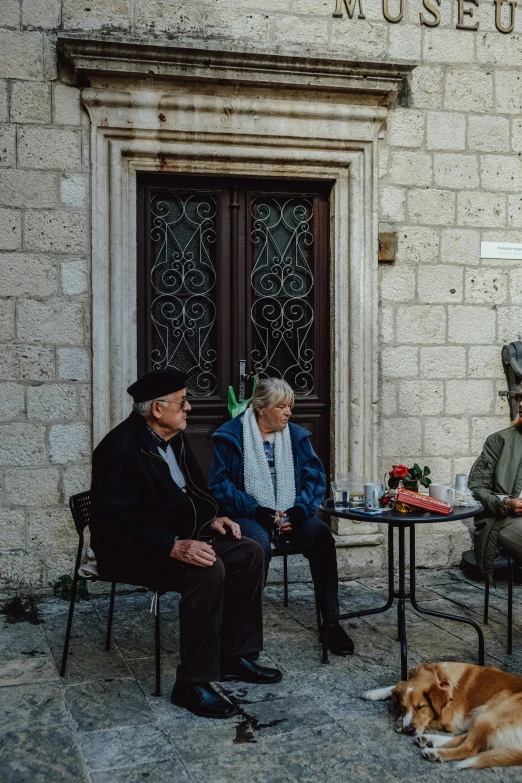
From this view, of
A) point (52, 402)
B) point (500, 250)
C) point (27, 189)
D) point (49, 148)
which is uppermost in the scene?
point (49, 148)

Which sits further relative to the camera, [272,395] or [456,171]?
[456,171]

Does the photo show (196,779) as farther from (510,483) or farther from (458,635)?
(510,483)

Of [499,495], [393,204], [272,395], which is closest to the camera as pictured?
[272,395]

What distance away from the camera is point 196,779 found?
10.1 feet

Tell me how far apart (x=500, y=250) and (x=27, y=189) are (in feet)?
10.7

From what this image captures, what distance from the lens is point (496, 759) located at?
10.2 ft

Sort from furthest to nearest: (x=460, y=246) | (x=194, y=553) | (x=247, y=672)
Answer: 1. (x=460, y=246)
2. (x=247, y=672)
3. (x=194, y=553)

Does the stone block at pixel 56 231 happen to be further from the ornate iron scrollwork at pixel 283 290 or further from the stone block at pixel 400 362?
the stone block at pixel 400 362

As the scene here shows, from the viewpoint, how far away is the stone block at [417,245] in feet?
19.9

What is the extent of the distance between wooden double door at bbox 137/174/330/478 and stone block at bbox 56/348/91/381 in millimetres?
422

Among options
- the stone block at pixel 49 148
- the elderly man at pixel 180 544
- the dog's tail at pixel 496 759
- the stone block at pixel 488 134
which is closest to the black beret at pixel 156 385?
the elderly man at pixel 180 544

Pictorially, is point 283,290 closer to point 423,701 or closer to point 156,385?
point 156,385

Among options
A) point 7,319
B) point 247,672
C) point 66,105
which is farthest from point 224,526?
point 66,105

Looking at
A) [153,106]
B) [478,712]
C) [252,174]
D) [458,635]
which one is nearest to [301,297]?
[252,174]
